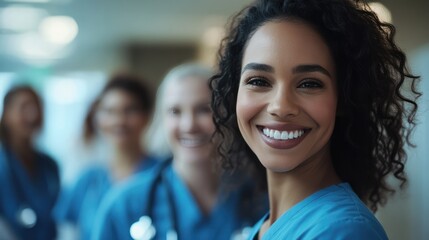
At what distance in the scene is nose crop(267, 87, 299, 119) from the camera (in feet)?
2.85

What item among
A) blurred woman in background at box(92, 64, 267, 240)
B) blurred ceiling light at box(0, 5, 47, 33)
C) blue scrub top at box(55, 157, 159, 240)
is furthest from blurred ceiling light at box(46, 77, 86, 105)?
blurred woman in background at box(92, 64, 267, 240)

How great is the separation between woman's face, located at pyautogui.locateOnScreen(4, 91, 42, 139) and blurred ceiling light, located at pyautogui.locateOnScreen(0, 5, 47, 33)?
6.72 ft

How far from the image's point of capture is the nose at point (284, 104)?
2.85 feet

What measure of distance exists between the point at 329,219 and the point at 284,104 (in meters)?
0.21

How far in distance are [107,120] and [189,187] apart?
105 centimetres

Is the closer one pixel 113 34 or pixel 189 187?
pixel 189 187

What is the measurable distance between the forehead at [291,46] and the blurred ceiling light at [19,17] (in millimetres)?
3985

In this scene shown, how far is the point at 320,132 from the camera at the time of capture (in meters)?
0.90

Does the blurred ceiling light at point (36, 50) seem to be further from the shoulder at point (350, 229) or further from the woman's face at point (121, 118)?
the shoulder at point (350, 229)

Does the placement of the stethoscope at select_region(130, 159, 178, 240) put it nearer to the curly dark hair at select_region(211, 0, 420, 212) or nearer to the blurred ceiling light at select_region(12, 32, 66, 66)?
the curly dark hair at select_region(211, 0, 420, 212)

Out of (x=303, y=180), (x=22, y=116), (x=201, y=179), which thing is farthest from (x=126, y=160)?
(x=303, y=180)

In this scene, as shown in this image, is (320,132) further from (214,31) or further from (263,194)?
(214,31)

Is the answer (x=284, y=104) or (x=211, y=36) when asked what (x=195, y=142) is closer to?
(x=284, y=104)

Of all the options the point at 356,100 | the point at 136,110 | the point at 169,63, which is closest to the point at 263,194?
the point at 356,100
